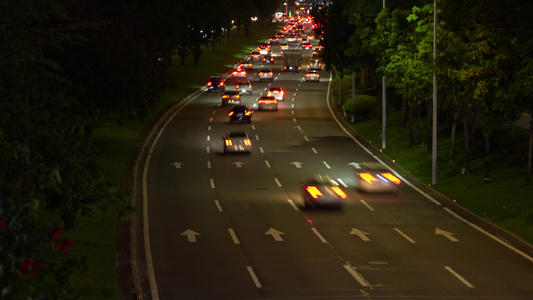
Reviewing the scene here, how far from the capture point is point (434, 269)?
24906 mm

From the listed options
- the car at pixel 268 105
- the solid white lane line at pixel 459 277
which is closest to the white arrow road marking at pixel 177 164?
the solid white lane line at pixel 459 277

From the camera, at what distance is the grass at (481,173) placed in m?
33.3

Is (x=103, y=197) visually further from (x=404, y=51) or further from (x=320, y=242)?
(x=404, y=51)

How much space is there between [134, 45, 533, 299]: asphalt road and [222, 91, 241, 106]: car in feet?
83.1

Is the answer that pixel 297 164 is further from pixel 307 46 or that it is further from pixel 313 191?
pixel 307 46

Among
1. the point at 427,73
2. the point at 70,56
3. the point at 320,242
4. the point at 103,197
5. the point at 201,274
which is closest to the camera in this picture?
the point at 103,197

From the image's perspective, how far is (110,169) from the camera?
43.5m

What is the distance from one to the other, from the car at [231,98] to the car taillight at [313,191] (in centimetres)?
4310

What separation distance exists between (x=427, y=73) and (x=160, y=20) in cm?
3393

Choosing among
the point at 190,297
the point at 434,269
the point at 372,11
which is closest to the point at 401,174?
the point at 372,11

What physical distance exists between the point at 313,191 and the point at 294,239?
244 inches

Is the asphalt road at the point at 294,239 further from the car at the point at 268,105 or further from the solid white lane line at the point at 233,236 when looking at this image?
the car at the point at 268,105


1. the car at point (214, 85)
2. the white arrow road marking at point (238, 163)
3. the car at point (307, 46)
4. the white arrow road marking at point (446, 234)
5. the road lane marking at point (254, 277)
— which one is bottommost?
the car at point (307, 46)

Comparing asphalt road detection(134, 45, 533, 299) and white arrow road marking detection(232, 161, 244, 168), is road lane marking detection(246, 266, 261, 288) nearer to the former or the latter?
asphalt road detection(134, 45, 533, 299)
